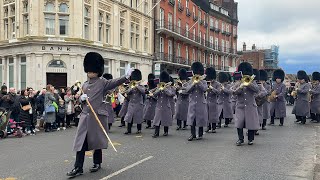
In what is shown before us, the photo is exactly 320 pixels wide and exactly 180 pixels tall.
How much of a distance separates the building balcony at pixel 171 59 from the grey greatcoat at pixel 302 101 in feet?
79.4

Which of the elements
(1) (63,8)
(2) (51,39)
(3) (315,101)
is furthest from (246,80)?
(1) (63,8)

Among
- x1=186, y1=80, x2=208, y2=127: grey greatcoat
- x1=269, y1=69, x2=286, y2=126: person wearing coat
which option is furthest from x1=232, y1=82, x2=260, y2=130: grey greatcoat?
x1=269, y1=69, x2=286, y2=126: person wearing coat

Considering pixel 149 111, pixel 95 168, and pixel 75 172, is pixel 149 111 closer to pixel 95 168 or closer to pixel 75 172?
pixel 95 168

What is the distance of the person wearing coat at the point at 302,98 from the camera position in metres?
17.0

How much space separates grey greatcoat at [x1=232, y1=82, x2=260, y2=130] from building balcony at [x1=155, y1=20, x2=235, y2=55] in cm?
3031

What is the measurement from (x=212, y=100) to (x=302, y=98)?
5.08 m

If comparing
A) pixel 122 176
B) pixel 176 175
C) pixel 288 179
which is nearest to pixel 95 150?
pixel 122 176

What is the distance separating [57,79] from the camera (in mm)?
27609

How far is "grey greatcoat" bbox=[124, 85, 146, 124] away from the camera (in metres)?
13.4

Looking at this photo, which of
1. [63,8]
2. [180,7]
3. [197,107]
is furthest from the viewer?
[180,7]

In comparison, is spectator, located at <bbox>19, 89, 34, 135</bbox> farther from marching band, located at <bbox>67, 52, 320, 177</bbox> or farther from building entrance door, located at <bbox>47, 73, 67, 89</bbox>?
building entrance door, located at <bbox>47, 73, 67, 89</bbox>

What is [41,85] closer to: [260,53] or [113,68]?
[113,68]

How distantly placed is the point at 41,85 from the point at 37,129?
1155 cm

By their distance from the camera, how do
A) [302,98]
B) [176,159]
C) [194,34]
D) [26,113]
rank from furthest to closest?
[194,34]
[302,98]
[26,113]
[176,159]
